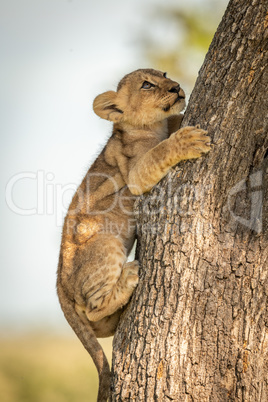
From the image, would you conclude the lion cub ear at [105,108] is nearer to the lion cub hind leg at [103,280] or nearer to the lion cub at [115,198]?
the lion cub at [115,198]

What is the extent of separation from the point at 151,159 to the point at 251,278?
1713 mm

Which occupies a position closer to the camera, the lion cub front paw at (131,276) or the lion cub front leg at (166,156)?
the lion cub front leg at (166,156)

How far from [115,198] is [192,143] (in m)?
1.73

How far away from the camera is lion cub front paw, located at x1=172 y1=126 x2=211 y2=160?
15.4ft

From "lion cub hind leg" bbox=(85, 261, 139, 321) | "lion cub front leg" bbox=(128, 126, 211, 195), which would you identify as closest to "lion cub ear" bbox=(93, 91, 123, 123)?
"lion cub front leg" bbox=(128, 126, 211, 195)

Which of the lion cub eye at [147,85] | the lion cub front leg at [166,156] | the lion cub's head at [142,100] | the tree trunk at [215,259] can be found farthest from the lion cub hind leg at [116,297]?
the lion cub eye at [147,85]

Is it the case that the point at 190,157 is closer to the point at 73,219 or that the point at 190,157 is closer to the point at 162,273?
the point at 162,273

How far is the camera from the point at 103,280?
18.0 ft

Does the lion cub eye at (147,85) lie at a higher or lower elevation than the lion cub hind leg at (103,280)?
higher

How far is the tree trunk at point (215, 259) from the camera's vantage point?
4289 millimetres

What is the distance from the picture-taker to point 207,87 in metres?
4.81

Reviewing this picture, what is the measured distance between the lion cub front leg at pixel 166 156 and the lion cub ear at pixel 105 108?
1.08m

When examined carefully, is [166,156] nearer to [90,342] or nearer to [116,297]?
[116,297]

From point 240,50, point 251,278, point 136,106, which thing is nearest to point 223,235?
point 251,278
